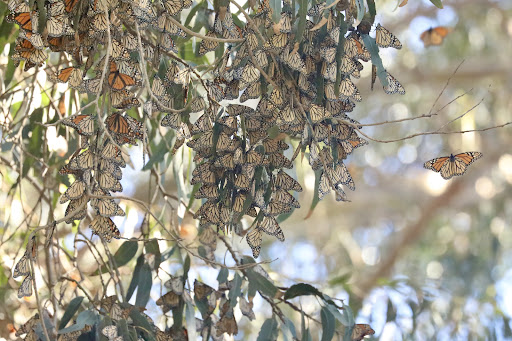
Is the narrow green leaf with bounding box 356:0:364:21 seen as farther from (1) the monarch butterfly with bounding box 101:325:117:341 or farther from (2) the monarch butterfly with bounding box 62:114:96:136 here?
(1) the monarch butterfly with bounding box 101:325:117:341

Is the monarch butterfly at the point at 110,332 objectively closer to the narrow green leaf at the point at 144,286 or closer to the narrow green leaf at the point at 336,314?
the narrow green leaf at the point at 144,286

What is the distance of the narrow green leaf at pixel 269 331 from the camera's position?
153 cm

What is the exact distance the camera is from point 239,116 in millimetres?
1238

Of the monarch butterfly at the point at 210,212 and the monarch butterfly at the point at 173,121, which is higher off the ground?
the monarch butterfly at the point at 173,121

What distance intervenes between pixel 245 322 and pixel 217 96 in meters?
2.73

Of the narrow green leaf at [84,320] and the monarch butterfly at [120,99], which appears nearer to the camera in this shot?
the monarch butterfly at [120,99]

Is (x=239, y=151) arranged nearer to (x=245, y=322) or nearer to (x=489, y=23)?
(x=245, y=322)

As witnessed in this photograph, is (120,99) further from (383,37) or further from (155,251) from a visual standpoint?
(155,251)

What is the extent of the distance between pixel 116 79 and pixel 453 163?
60cm

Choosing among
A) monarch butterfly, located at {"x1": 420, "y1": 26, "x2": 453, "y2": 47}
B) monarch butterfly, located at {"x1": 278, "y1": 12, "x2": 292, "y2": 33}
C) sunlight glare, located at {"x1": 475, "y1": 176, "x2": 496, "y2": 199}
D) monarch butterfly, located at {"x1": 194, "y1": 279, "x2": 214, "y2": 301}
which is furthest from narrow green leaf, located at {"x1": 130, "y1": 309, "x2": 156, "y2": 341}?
sunlight glare, located at {"x1": 475, "y1": 176, "x2": 496, "y2": 199}

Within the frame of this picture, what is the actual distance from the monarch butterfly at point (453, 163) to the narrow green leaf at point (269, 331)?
1.46ft

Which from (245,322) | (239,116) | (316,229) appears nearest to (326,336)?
(239,116)

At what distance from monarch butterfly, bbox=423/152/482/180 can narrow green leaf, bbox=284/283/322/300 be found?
12.0 inches

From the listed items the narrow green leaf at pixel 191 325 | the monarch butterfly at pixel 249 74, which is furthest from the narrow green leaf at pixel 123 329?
the monarch butterfly at pixel 249 74
